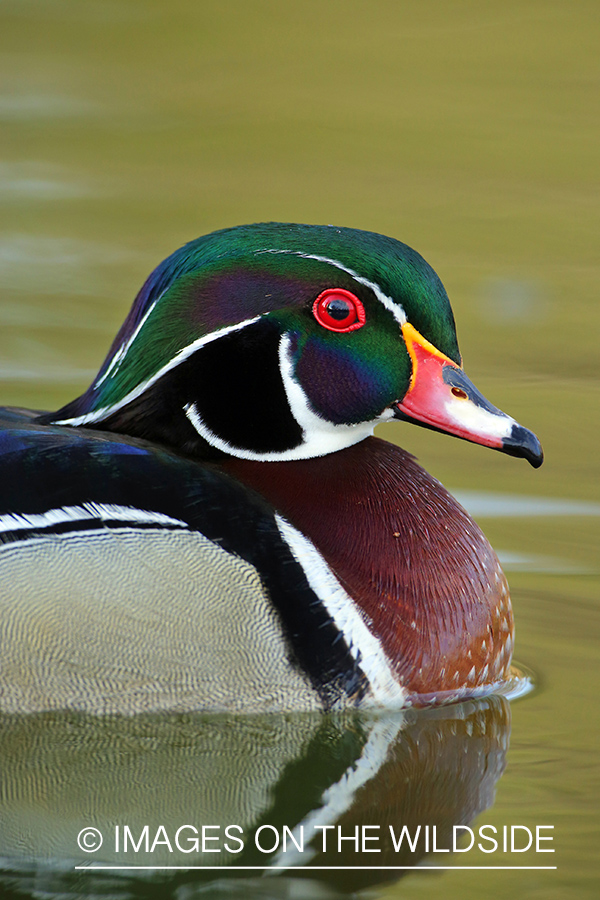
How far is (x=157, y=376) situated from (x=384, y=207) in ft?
16.4

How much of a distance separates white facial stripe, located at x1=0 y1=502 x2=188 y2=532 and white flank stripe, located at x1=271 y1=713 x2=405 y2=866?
2.73ft

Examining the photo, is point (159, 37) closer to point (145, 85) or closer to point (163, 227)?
point (145, 85)

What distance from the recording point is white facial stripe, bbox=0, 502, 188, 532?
3.98 metres

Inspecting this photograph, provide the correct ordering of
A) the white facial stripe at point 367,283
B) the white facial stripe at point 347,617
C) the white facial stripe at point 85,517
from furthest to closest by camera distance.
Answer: the white facial stripe at point 367,283 < the white facial stripe at point 347,617 < the white facial stripe at point 85,517

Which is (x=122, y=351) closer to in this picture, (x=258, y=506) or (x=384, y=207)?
(x=258, y=506)

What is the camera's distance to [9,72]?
10.8 m

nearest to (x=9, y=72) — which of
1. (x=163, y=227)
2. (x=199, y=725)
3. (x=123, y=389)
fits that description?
(x=163, y=227)

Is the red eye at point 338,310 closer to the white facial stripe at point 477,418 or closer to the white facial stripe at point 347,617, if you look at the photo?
the white facial stripe at point 477,418

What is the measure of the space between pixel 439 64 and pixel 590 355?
4.19m

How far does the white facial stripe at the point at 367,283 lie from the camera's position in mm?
4211

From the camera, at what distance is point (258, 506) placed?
416 centimetres

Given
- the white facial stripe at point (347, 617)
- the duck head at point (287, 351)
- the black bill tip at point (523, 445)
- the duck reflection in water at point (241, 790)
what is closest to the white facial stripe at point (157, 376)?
the duck head at point (287, 351)

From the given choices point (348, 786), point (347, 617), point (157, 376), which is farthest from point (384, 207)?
point (348, 786)

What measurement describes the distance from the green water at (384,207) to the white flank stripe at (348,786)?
0.07m
